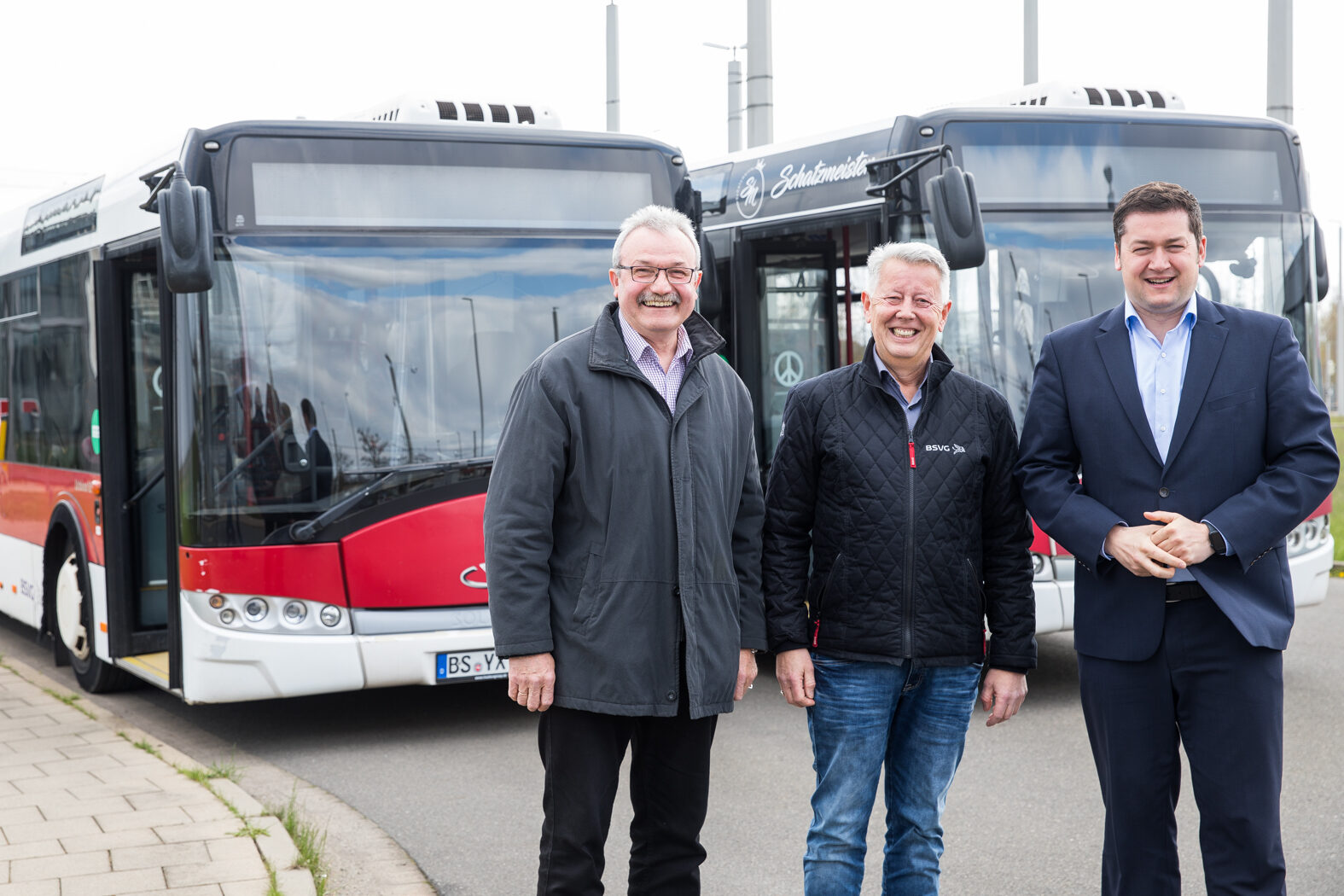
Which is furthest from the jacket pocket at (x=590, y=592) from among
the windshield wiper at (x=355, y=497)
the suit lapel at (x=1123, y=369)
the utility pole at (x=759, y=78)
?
the utility pole at (x=759, y=78)

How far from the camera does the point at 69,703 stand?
7.75 meters

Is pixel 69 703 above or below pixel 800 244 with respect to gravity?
below

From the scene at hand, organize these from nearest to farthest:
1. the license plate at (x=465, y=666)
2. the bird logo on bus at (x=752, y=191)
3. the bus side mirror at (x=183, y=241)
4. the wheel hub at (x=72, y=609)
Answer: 1. the bus side mirror at (x=183, y=241)
2. the license plate at (x=465, y=666)
3. the wheel hub at (x=72, y=609)
4. the bird logo on bus at (x=752, y=191)

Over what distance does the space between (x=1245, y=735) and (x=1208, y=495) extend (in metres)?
0.53

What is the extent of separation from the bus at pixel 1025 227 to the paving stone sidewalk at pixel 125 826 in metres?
3.89

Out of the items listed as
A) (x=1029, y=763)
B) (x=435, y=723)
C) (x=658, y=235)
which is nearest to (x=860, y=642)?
(x=658, y=235)

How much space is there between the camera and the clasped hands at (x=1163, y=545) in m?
3.25

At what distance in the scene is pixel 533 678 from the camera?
11.0ft

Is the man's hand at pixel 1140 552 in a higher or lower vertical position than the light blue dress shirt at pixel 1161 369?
lower

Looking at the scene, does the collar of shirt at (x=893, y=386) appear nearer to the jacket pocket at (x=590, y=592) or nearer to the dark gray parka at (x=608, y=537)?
the dark gray parka at (x=608, y=537)

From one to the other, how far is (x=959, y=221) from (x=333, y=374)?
2880 millimetres

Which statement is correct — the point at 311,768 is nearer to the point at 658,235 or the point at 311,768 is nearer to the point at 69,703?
the point at 69,703

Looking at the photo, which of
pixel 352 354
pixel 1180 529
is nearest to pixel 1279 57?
pixel 352 354

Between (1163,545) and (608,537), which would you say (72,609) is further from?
(1163,545)
